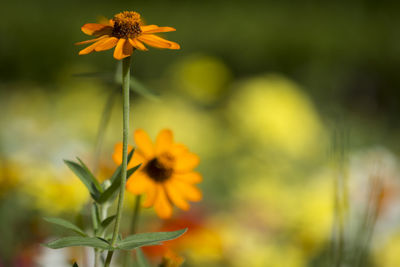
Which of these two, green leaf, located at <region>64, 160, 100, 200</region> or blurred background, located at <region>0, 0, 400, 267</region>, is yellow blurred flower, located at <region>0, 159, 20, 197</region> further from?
green leaf, located at <region>64, 160, 100, 200</region>

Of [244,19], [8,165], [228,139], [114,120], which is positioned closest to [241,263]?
[8,165]

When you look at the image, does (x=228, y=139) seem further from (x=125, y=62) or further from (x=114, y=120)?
(x=125, y=62)

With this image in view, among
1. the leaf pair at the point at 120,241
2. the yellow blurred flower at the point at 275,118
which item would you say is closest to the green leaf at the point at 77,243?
the leaf pair at the point at 120,241

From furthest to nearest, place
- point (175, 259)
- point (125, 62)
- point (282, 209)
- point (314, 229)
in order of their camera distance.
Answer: point (282, 209) → point (314, 229) → point (175, 259) → point (125, 62)

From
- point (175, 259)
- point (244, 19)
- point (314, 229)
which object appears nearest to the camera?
point (175, 259)

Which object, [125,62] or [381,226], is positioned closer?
[125,62]

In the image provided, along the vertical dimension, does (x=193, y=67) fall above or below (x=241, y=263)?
above
